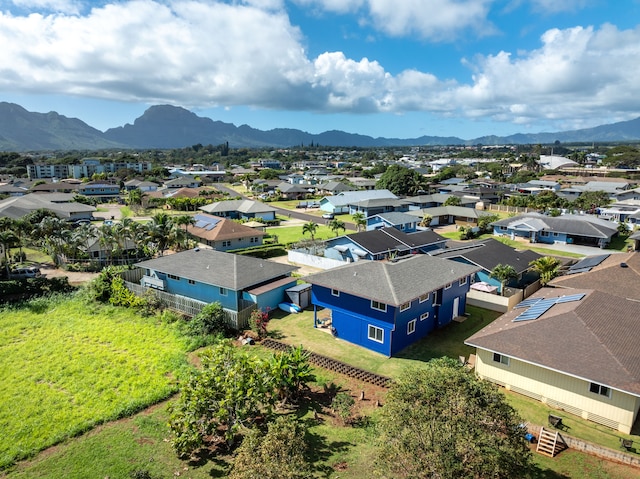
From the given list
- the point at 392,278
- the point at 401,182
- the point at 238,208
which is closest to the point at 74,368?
the point at 392,278

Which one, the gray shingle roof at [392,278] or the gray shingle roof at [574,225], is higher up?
the gray shingle roof at [392,278]

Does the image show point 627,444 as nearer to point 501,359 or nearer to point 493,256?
point 501,359

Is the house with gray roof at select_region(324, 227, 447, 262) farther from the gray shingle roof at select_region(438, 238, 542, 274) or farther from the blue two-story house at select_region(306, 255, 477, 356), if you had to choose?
the blue two-story house at select_region(306, 255, 477, 356)

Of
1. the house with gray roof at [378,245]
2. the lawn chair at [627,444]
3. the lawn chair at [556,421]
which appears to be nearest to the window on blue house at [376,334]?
the lawn chair at [556,421]

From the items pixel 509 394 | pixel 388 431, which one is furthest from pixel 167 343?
pixel 509 394

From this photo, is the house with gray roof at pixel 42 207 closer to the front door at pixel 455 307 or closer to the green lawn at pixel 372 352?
the green lawn at pixel 372 352

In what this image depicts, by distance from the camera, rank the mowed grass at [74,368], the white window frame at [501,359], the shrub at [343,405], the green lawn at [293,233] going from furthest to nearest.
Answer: the green lawn at [293,233]
the white window frame at [501,359]
the shrub at [343,405]
the mowed grass at [74,368]
